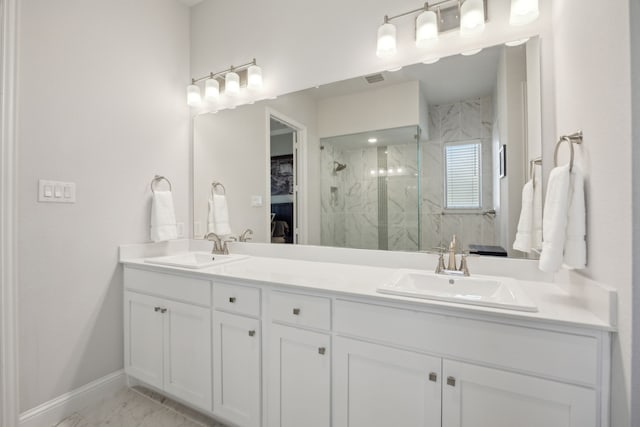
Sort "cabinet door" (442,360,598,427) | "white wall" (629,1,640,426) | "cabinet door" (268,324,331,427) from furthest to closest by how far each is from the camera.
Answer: "cabinet door" (268,324,331,427) → "cabinet door" (442,360,598,427) → "white wall" (629,1,640,426)

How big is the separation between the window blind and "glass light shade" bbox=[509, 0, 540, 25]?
555 mm

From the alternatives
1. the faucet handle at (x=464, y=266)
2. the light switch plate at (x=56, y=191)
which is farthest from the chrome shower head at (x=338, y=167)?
the light switch plate at (x=56, y=191)

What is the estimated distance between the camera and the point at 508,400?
94cm

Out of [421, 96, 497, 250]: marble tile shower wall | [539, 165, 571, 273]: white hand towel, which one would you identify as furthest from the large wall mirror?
[539, 165, 571, 273]: white hand towel

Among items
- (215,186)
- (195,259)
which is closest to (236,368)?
(195,259)

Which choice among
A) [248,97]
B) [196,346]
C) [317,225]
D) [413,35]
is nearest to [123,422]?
[196,346]

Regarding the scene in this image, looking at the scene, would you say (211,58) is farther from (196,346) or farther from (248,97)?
(196,346)

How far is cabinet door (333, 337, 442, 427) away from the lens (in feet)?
3.42

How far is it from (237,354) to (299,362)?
36 centimetres

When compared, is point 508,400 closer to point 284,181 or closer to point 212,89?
point 284,181

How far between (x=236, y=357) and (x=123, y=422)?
2.79ft

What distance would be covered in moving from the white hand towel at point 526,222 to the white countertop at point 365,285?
0.55 feet

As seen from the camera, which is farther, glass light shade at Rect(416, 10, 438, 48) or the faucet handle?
glass light shade at Rect(416, 10, 438, 48)

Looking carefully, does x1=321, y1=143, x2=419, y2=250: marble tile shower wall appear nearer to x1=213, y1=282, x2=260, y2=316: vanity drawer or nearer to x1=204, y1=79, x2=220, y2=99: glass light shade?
x1=213, y1=282, x2=260, y2=316: vanity drawer
